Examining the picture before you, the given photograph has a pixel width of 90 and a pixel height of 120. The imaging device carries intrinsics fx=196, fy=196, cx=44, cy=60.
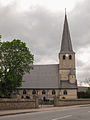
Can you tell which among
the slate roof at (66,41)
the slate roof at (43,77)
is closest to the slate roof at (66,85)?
the slate roof at (43,77)

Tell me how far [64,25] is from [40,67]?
17030mm

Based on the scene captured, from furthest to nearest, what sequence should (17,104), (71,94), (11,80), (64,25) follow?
(64,25)
(71,94)
(11,80)
(17,104)

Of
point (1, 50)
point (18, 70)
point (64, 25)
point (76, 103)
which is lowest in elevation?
point (76, 103)

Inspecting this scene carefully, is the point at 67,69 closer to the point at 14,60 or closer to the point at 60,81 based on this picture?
the point at 60,81

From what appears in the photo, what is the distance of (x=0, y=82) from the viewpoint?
37625 millimetres

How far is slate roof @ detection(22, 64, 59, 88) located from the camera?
63.9 metres

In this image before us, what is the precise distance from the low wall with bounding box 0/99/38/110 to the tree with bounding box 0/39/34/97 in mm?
9228

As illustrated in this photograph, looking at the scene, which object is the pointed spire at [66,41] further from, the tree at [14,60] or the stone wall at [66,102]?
the tree at [14,60]

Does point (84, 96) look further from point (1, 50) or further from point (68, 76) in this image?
point (1, 50)

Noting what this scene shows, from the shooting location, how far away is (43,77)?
6669 cm

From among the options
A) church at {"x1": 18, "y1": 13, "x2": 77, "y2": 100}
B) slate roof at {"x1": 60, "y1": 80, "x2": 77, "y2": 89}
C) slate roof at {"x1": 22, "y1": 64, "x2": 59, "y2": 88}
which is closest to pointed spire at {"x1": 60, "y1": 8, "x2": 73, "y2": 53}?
church at {"x1": 18, "y1": 13, "x2": 77, "y2": 100}

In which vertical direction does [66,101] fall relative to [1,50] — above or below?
below

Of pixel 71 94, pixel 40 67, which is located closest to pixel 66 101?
pixel 71 94

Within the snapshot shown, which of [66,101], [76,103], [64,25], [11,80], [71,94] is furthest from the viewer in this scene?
[64,25]
